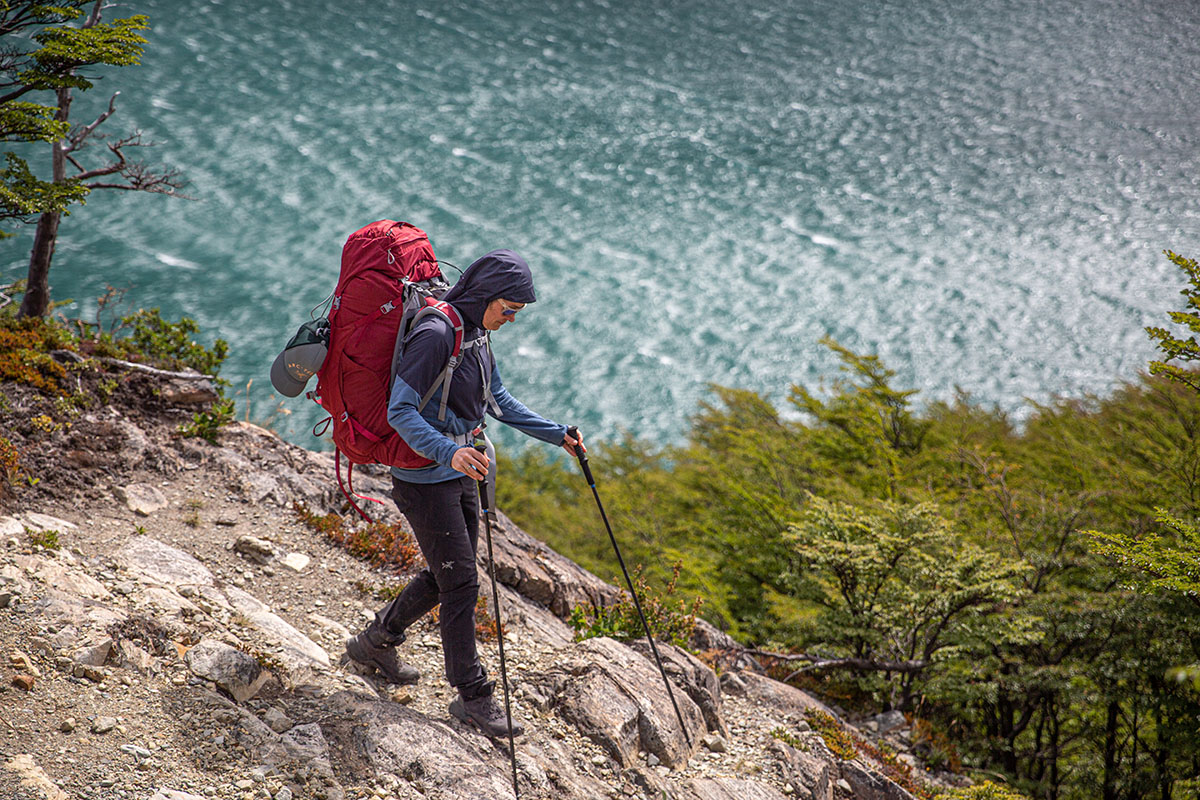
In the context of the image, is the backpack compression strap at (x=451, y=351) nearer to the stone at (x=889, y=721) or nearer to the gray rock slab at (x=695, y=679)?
the gray rock slab at (x=695, y=679)

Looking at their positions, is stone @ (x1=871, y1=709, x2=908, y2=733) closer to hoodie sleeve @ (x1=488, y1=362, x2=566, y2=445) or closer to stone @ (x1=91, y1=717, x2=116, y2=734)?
hoodie sleeve @ (x1=488, y1=362, x2=566, y2=445)

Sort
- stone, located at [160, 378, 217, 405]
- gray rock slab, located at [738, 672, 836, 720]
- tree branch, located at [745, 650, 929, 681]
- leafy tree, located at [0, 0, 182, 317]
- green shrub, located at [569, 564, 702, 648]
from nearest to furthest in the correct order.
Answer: leafy tree, located at [0, 0, 182, 317], green shrub, located at [569, 564, 702, 648], gray rock slab, located at [738, 672, 836, 720], stone, located at [160, 378, 217, 405], tree branch, located at [745, 650, 929, 681]

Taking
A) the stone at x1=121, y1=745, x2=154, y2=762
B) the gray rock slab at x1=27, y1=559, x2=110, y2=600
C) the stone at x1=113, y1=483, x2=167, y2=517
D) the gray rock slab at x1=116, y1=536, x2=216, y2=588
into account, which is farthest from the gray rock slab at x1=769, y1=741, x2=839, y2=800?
the stone at x1=113, y1=483, x2=167, y2=517

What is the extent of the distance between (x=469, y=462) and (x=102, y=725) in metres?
2.10

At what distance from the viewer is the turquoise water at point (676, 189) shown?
33.8 metres

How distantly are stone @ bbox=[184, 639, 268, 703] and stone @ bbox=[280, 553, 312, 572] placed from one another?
1487 millimetres

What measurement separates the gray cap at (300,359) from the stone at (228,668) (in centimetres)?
158

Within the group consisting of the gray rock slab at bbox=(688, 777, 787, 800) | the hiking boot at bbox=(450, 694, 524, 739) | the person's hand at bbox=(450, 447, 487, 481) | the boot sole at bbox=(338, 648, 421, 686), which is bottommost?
the boot sole at bbox=(338, 648, 421, 686)

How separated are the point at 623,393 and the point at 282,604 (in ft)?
92.1

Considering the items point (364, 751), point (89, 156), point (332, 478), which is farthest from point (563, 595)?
point (89, 156)

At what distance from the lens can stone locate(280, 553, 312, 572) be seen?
587 centimetres

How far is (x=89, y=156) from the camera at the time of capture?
3459 centimetres

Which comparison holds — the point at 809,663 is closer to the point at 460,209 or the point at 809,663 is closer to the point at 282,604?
the point at 282,604

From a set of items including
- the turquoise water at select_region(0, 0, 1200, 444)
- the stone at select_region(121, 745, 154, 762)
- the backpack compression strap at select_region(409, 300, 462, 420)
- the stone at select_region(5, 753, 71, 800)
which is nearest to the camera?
the stone at select_region(5, 753, 71, 800)
